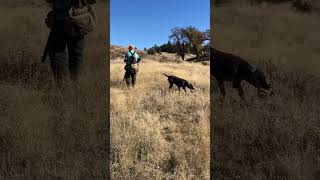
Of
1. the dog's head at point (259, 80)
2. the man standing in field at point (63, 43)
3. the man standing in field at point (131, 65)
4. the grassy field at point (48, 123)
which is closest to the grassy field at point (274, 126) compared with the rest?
the dog's head at point (259, 80)

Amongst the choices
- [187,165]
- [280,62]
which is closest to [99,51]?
[280,62]

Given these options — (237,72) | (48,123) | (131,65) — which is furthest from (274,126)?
(131,65)

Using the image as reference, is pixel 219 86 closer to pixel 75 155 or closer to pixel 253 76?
pixel 253 76

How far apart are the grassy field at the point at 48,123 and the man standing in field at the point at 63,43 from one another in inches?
10.1

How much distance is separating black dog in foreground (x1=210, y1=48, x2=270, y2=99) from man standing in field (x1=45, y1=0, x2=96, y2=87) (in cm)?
255

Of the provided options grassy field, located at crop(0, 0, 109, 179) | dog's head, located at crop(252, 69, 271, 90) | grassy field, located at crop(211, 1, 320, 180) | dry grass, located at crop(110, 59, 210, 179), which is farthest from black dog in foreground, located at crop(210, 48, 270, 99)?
grassy field, located at crop(0, 0, 109, 179)

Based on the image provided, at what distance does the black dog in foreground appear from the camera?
7484 millimetres

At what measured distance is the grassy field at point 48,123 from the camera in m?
4.34

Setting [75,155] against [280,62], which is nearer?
[75,155]

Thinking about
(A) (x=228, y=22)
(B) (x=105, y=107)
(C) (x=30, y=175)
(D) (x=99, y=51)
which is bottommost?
(C) (x=30, y=175)

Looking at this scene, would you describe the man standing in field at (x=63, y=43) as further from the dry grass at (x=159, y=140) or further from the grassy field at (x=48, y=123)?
the dry grass at (x=159, y=140)

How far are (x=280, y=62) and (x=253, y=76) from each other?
13.1 ft

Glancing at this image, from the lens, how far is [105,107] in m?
5.98

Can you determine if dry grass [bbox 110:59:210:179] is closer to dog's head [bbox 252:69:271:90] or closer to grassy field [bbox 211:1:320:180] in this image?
grassy field [bbox 211:1:320:180]
